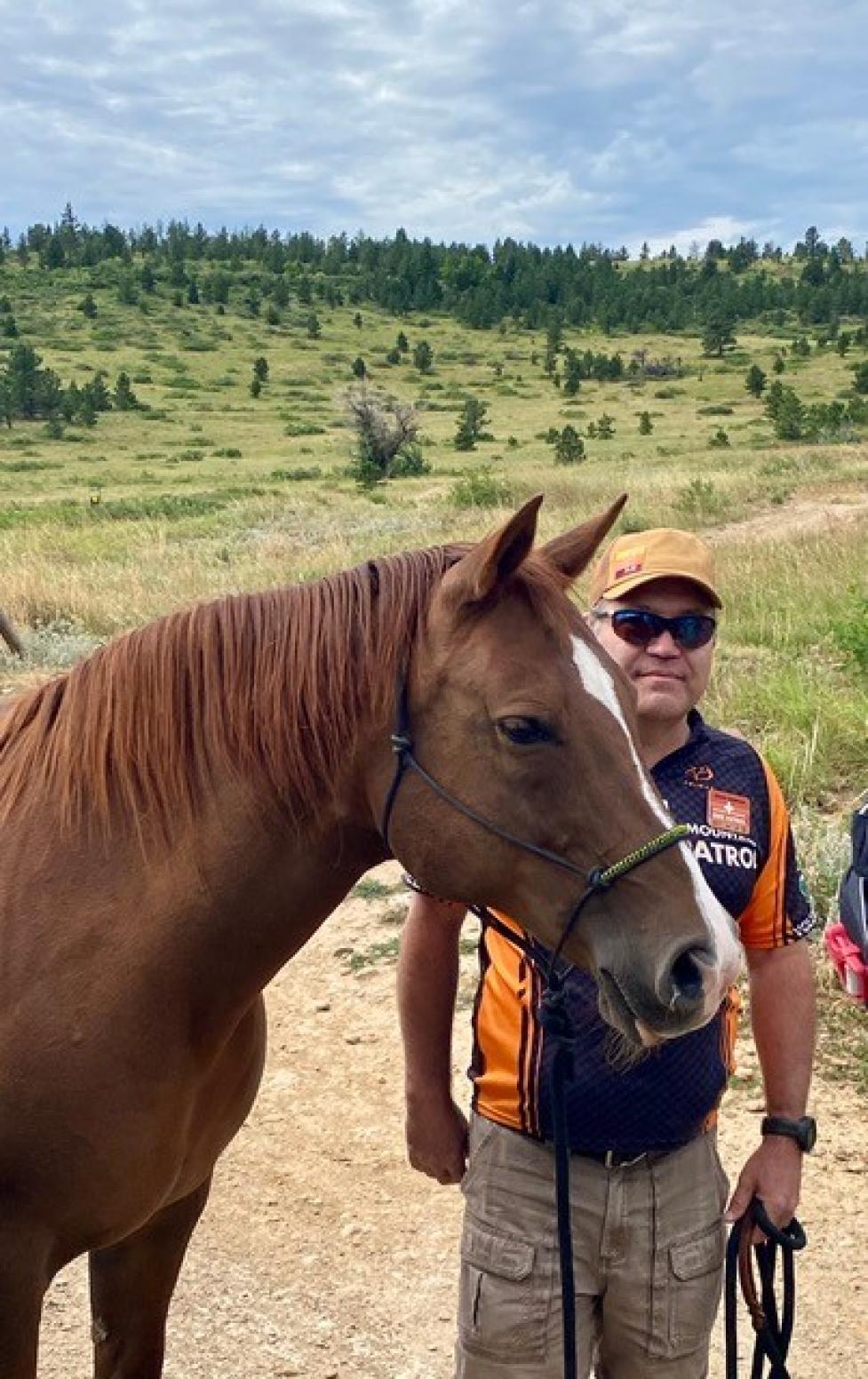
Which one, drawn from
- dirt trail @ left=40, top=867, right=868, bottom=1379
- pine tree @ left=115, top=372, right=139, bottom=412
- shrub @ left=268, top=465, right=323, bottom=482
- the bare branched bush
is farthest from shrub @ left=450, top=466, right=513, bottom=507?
pine tree @ left=115, top=372, right=139, bottom=412

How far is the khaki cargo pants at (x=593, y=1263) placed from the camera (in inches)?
83.0

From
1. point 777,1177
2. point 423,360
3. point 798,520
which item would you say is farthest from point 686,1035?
point 423,360

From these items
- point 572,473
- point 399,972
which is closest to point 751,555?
point 399,972

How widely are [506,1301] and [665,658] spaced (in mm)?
1238

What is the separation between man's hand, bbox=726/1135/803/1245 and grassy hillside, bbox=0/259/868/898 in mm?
3138

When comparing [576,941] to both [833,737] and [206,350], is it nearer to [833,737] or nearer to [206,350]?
[833,737]

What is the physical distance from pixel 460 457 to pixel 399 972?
3583cm

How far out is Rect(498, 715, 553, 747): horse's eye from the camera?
70.6 inches

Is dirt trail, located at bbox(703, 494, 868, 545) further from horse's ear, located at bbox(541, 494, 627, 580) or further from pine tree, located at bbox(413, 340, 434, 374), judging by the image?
pine tree, located at bbox(413, 340, 434, 374)

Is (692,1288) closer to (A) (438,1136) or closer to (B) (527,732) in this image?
(A) (438,1136)

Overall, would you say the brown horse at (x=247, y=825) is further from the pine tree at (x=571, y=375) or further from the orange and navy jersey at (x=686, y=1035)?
the pine tree at (x=571, y=375)

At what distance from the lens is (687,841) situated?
84.4 inches

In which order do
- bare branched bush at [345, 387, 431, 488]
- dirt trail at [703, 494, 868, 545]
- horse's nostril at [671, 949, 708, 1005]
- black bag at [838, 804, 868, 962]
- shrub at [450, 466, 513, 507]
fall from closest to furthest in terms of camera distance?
horse's nostril at [671, 949, 708, 1005] < black bag at [838, 804, 868, 962] < dirt trail at [703, 494, 868, 545] < shrub at [450, 466, 513, 507] < bare branched bush at [345, 387, 431, 488]

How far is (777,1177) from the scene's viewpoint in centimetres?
222
